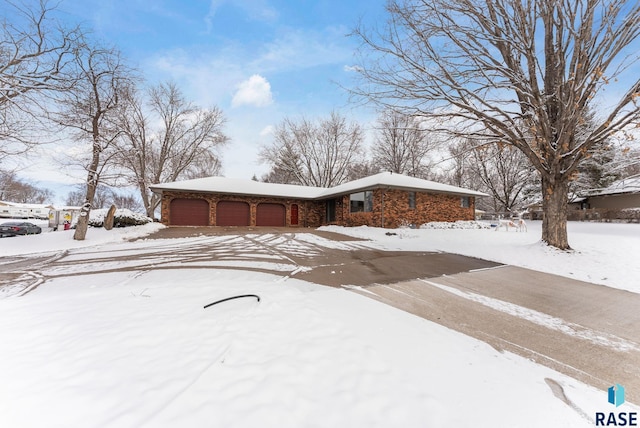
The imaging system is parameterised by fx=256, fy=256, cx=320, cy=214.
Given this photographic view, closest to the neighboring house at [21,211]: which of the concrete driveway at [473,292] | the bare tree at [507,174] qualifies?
the concrete driveway at [473,292]

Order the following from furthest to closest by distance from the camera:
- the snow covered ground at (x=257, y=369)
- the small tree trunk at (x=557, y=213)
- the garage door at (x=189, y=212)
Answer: the garage door at (x=189, y=212), the small tree trunk at (x=557, y=213), the snow covered ground at (x=257, y=369)

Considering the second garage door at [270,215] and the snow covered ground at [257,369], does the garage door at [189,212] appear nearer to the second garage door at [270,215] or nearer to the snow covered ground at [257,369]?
the second garage door at [270,215]

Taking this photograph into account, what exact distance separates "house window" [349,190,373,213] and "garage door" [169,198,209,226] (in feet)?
34.0

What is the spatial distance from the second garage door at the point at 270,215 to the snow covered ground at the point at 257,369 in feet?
51.4

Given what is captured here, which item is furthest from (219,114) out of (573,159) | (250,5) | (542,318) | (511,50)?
(542,318)

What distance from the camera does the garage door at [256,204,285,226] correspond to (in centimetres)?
1988

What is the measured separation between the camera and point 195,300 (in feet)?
13.0

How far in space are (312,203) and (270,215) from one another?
146 inches

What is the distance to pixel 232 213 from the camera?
751 inches

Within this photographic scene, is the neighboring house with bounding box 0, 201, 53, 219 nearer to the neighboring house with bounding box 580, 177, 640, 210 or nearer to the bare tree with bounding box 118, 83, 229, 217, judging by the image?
the bare tree with bounding box 118, 83, 229, 217

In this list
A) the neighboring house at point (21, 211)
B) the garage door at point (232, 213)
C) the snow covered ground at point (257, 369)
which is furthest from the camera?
the neighboring house at point (21, 211)

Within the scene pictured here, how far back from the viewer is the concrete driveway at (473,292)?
2.76m

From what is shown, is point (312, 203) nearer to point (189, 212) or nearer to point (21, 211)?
point (189, 212)

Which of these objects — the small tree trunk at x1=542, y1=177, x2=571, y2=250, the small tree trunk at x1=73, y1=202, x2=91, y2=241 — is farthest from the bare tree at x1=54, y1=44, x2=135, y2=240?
the small tree trunk at x1=542, y1=177, x2=571, y2=250
